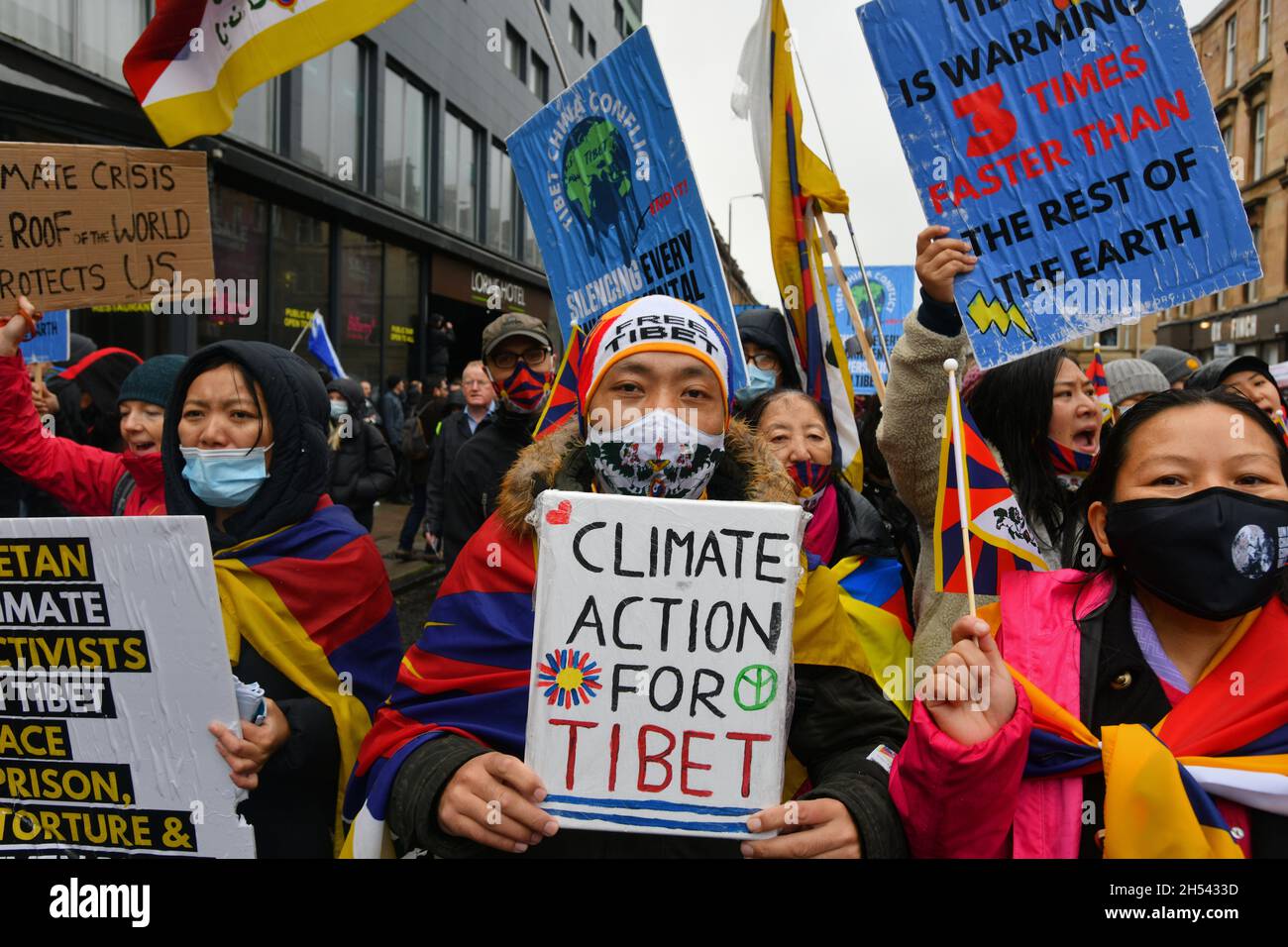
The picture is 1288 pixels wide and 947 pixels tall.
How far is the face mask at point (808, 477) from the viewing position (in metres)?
3.01

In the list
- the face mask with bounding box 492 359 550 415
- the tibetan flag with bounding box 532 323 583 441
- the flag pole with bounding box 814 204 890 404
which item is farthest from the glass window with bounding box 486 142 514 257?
the tibetan flag with bounding box 532 323 583 441

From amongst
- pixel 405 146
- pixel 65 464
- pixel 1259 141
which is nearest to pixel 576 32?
pixel 405 146

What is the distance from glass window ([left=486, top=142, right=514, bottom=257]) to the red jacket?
19.4 m

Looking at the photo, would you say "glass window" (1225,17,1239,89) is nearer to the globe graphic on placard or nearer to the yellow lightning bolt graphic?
the globe graphic on placard

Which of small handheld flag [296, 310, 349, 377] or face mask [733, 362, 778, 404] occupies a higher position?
small handheld flag [296, 310, 349, 377]

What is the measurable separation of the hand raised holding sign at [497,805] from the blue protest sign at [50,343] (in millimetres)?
4022

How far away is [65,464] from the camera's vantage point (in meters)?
3.47

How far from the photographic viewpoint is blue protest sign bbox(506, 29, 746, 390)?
12.1 ft

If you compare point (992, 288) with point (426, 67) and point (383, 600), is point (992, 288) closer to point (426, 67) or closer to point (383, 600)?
point (383, 600)

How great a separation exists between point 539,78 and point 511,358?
75.4 feet

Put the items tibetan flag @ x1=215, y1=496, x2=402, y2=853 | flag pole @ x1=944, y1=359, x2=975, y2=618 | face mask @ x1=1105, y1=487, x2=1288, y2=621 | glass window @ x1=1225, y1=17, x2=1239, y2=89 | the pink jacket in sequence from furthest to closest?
glass window @ x1=1225, y1=17, x2=1239, y2=89 → tibetan flag @ x1=215, y1=496, x2=402, y2=853 → flag pole @ x1=944, y1=359, x2=975, y2=618 → face mask @ x1=1105, y1=487, x2=1288, y2=621 → the pink jacket

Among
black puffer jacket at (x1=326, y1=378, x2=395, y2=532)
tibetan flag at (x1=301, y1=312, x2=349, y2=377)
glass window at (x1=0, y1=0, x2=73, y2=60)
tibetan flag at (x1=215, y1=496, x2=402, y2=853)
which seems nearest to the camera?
tibetan flag at (x1=215, y1=496, x2=402, y2=853)

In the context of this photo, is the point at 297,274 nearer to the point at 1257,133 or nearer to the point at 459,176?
the point at 459,176

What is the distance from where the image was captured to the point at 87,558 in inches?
80.2
